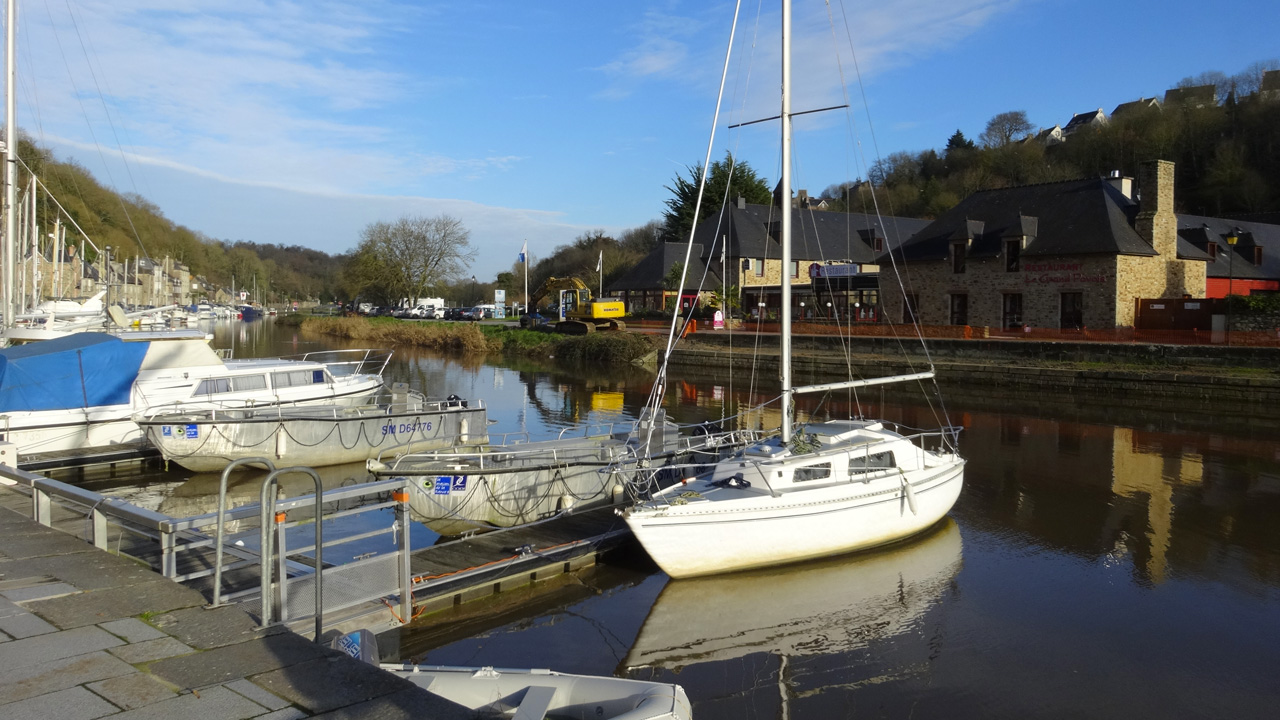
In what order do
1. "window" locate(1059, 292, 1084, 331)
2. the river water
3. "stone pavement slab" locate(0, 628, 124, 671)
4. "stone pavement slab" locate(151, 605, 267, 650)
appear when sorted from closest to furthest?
"stone pavement slab" locate(0, 628, 124, 671) → "stone pavement slab" locate(151, 605, 267, 650) → the river water → "window" locate(1059, 292, 1084, 331)

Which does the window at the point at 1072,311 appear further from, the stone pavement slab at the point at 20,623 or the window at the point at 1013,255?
the stone pavement slab at the point at 20,623

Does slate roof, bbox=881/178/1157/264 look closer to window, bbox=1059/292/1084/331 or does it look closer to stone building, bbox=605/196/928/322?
window, bbox=1059/292/1084/331

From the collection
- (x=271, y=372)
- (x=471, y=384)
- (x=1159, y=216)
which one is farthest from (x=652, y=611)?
(x=1159, y=216)

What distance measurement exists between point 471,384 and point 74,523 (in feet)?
93.7

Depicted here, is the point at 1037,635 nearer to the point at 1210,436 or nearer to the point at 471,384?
the point at 1210,436

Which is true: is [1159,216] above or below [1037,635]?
above

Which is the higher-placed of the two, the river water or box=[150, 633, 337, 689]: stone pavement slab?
box=[150, 633, 337, 689]: stone pavement slab

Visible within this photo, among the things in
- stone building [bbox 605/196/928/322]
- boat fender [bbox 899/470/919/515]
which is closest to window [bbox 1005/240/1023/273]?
stone building [bbox 605/196/928/322]

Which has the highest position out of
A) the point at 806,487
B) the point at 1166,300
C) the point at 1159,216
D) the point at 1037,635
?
the point at 1159,216

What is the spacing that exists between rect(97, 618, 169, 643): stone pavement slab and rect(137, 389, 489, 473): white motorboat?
39.7 feet

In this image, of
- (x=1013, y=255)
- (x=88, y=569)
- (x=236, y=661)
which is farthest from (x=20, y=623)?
(x=1013, y=255)

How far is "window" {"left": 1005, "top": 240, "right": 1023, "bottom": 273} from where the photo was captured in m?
41.7

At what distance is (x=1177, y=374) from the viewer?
102ft

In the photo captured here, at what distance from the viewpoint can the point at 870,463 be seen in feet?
42.2
